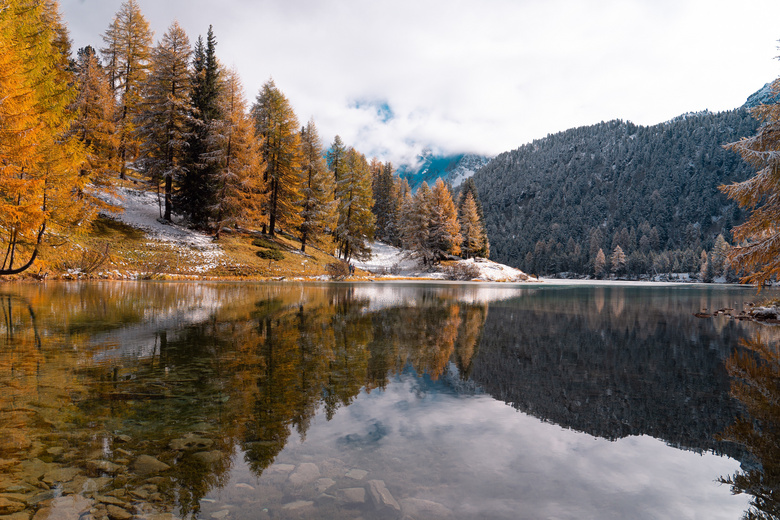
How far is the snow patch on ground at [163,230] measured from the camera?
30953 mm

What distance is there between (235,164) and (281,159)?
24.4 feet

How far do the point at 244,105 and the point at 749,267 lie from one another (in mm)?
37044

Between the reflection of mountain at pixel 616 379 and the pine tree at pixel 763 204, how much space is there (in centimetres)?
337

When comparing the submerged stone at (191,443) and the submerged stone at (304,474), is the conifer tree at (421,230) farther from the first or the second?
the submerged stone at (304,474)

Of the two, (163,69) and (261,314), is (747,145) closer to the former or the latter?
(261,314)

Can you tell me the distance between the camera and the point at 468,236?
2537 inches

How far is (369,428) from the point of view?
4590mm

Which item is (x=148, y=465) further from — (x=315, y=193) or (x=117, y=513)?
(x=315, y=193)

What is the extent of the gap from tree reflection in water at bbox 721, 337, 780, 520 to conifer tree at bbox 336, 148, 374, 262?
145 ft

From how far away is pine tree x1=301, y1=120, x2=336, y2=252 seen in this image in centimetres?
4258

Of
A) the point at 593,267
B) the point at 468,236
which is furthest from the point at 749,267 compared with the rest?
the point at 593,267

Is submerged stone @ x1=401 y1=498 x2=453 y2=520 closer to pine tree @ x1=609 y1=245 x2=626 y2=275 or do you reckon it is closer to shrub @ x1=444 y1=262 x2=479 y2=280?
shrub @ x1=444 y1=262 x2=479 y2=280

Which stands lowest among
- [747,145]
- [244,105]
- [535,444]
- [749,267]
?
[535,444]

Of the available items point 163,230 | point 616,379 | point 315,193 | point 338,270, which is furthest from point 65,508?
point 315,193
